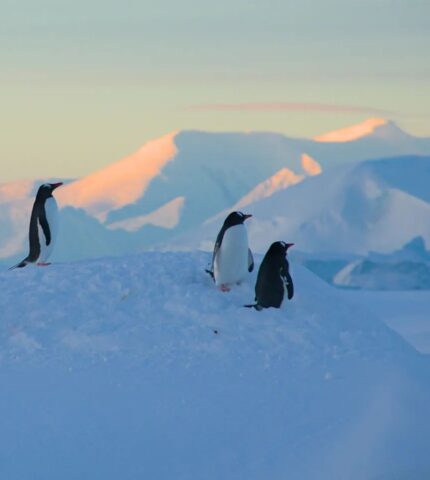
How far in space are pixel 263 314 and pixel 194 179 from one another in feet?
447

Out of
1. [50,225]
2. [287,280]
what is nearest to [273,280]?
[287,280]

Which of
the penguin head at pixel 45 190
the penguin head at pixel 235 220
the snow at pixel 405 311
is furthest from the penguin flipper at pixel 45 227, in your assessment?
the snow at pixel 405 311

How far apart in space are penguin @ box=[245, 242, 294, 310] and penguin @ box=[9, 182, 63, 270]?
3.12 metres

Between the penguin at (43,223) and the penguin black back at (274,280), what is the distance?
3119 mm

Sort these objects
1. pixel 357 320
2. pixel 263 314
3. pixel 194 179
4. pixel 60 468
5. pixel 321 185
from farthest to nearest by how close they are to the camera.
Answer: pixel 194 179, pixel 321 185, pixel 357 320, pixel 263 314, pixel 60 468

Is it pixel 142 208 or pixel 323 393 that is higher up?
pixel 323 393

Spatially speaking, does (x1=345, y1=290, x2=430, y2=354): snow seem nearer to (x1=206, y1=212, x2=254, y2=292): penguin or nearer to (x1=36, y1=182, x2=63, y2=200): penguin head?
(x1=36, y1=182, x2=63, y2=200): penguin head

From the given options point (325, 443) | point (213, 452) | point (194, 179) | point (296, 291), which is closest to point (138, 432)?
point (213, 452)

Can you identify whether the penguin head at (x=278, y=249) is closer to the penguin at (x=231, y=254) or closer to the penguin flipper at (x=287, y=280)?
the penguin flipper at (x=287, y=280)

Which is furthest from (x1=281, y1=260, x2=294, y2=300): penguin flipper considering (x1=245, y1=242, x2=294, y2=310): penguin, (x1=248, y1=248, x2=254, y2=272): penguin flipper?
(x1=248, y1=248, x2=254, y2=272): penguin flipper

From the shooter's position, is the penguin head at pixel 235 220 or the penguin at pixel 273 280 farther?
the penguin head at pixel 235 220

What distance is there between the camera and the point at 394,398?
10461mm

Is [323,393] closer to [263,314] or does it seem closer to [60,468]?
[263,314]

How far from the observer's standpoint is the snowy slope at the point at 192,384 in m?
9.38
